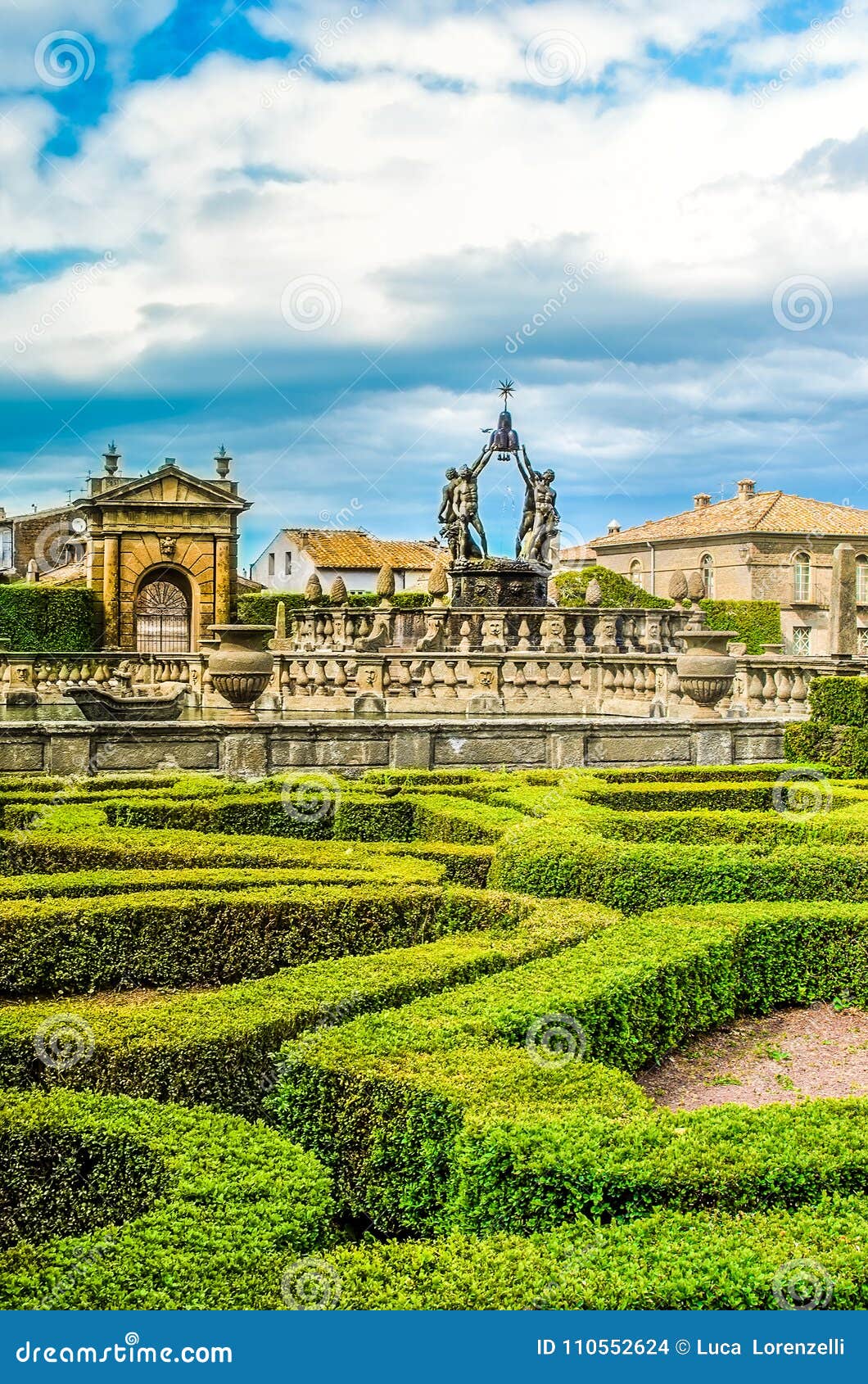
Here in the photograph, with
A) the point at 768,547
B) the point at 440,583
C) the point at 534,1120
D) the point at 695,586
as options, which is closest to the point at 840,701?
the point at 695,586

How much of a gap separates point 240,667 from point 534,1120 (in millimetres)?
9426

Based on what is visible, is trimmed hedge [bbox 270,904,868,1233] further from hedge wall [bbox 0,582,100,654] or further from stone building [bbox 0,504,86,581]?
stone building [bbox 0,504,86,581]

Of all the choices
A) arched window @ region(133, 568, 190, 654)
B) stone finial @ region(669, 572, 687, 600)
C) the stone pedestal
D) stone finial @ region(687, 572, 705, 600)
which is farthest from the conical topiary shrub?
arched window @ region(133, 568, 190, 654)

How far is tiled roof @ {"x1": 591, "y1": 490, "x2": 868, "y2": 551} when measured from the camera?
47.6 meters

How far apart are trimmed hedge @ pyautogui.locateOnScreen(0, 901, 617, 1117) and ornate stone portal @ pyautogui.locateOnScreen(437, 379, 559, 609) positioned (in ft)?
67.4

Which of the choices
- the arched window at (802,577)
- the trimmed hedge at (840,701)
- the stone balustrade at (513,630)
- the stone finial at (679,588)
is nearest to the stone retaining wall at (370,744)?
the trimmed hedge at (840,701)

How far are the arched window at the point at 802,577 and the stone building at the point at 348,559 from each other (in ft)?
49.1

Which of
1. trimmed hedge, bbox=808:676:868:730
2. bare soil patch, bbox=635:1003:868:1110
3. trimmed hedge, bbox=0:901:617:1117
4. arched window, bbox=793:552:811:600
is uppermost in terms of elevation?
arched window, bbox=793:552:811:600

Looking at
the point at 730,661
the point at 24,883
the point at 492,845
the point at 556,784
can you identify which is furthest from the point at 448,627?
the point at 24,883

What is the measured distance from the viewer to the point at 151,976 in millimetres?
7445

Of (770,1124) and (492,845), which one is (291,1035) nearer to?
(770,1124)

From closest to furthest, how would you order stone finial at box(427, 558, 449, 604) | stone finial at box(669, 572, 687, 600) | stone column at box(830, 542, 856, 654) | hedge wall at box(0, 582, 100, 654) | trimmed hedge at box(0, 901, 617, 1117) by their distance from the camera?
1. trimmed hedge at box(0, 901, 617, 1117)
2. stone column at box(830, 542, 856, 654)
3. stone finial at box(669, 572, 687, 600)
4. stone finial at box(427, 558, 449, 604)
5. hedge wall at box(0, 582, 100, 654)

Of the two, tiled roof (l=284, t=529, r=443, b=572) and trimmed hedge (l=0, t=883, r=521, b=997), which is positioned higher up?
tiled roof (l=284, t=529, r=443, b=572)

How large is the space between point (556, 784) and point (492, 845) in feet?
8.96
